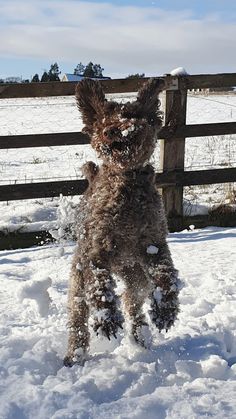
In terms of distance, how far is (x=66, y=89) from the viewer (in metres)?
5.73

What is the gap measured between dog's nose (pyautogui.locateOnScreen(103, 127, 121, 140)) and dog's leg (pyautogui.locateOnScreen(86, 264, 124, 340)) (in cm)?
68

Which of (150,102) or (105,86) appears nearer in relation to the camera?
(150,102)

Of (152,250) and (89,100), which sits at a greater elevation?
(89,100)

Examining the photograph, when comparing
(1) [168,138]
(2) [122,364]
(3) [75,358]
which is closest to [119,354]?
(2) [122,364]

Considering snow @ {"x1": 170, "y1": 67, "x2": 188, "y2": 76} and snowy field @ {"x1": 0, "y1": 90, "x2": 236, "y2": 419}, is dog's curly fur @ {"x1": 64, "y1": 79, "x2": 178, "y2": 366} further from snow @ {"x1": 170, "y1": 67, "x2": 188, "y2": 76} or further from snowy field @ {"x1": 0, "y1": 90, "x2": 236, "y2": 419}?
snow @ {"x1": 170, "y1": 67, "x2": 188, "y2": 76}

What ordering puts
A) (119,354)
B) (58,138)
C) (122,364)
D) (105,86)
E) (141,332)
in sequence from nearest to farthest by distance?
(122,364) < (119,354) < (141,332) < (105,86) < (58,138)

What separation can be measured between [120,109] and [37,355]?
58.1 inches

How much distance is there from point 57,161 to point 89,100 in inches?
319

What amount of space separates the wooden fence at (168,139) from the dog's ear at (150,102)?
272 centimetres

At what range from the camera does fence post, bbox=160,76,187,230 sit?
6.18 metres

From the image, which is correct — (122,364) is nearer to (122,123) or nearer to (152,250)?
(152,250)

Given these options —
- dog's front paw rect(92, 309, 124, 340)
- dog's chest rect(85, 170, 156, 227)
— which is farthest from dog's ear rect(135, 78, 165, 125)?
dog's front paw rect(92, 309, 124, 340)

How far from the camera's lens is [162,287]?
2.84 meters

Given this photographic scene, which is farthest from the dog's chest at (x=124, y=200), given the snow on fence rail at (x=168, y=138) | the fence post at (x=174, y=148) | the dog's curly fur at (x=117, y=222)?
the fence post at (x=174, y=148)
